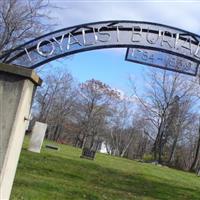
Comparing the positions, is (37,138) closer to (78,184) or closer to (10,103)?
(78,184)

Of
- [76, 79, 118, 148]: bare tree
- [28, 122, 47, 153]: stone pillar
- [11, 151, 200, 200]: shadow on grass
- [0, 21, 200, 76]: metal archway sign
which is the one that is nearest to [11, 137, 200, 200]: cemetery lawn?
[11, 151, 200, 200]: shadow on grass

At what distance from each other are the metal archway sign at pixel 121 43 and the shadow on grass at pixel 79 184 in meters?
3.31

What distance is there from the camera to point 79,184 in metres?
16.1

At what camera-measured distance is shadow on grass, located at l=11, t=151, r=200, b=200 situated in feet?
44.9

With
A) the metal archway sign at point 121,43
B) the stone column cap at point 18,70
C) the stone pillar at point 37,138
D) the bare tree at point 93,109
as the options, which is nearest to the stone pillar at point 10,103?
the stone column cap at point 18,70

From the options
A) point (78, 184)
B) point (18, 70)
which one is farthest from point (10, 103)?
point (78, 184)

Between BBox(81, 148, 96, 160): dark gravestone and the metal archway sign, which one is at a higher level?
the metal archway sign

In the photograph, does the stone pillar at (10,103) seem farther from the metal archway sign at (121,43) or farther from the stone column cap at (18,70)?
the metal archway sign at (121,43)

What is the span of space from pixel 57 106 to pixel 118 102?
1084cm

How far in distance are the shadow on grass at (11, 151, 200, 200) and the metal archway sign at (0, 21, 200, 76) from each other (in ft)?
10.9

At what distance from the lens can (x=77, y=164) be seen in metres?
21.8

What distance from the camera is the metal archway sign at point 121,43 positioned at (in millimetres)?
10695

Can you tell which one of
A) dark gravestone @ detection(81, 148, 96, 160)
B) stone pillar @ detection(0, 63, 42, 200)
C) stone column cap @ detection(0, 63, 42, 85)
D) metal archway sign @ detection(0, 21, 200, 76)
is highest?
metal archway sign @ detection(0, 21, 200, 76)

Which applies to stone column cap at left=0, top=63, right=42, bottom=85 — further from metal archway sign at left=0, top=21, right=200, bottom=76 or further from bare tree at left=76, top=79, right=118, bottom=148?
bare tree at left=76, top=79, right=118, bottom=148
